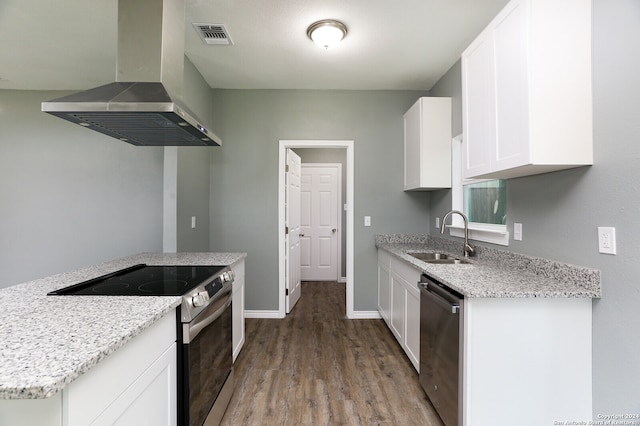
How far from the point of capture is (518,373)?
54.3 inches

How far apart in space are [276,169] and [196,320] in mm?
2247

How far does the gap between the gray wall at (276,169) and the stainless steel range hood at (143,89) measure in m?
1.50

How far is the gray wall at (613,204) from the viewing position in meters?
1.21

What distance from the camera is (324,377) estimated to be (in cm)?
217

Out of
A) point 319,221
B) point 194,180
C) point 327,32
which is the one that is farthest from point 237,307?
point 319,221

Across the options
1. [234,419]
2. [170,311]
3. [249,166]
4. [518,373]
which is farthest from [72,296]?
[249,166]

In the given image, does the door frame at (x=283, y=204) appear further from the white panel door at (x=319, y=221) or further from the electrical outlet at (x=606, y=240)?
the electrical outlet at (x=606, y=240)

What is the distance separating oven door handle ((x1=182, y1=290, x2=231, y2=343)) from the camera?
126cm

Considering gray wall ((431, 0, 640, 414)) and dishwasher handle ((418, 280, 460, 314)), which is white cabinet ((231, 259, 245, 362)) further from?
gray wall ((431, 0, 640, 414))

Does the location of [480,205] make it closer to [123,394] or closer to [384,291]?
[384,291]

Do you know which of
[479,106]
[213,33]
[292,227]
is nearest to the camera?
[479,106]

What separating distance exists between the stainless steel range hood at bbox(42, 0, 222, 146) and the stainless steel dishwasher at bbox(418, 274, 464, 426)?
5.54ft

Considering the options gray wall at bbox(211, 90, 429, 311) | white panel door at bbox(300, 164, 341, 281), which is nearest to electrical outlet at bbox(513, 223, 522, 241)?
gray wall at bbox(211, 90, 429, 311)

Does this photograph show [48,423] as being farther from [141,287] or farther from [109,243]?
[109,243]
